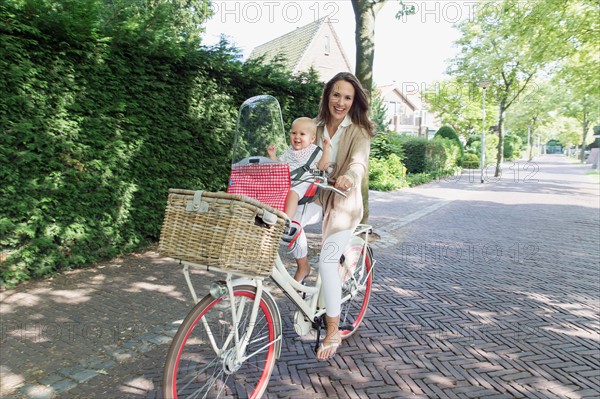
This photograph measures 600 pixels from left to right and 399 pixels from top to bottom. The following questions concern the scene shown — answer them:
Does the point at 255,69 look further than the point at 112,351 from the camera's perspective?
Yes

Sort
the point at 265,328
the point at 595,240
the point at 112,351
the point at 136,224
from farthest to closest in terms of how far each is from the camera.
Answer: the point at 595,240
the point at 136,224
the point at 112,351
the point at 265,328

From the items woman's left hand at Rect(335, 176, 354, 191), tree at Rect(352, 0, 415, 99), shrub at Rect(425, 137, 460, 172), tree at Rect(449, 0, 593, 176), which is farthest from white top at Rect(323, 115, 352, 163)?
shrub at Rect(425, 137, 460, 172)

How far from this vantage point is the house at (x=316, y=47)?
26.3 meters

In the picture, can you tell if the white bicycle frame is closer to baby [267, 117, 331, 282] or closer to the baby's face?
baby [267, 117, 331, 282]

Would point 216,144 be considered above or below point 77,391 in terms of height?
above

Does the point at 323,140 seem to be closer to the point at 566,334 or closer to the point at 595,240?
the point at 566,334

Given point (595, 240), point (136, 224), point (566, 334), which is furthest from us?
point (595, 240)

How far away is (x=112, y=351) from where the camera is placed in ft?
10.4

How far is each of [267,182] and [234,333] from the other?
88 cm

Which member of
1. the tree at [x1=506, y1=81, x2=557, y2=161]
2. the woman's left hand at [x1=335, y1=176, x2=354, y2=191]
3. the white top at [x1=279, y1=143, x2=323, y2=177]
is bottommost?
the woman's left hand at [x1=335, y1=176, x2=354, y2=191]

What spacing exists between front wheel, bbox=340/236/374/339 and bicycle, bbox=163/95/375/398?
14 centimetres

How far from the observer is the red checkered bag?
7.97ft

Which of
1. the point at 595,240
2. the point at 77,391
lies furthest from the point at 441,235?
the point at 77,391

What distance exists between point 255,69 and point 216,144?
152cm
